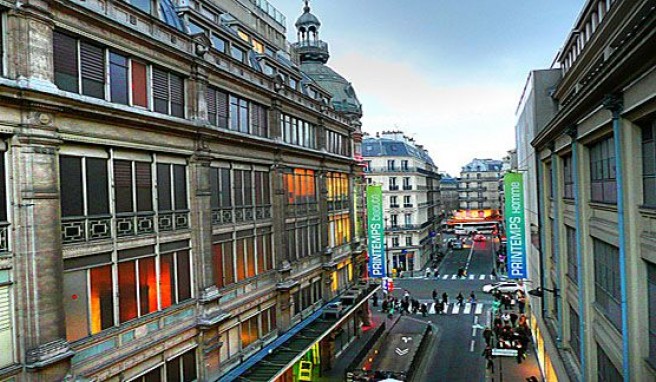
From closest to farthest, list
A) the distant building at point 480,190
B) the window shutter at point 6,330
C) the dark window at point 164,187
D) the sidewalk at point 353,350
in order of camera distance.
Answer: the window shutter at point 6,330 < the dark window at point 164,187 < the sidewalk at point 353,350 < the distant building at point 480,190

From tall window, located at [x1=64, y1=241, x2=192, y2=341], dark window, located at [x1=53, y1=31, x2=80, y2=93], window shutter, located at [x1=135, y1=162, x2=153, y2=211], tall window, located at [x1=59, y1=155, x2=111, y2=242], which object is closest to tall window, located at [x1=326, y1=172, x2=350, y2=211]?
tall window, located at [x1=64, y1=241, x2=192, y2=341]

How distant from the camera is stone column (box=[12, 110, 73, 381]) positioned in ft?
42.9

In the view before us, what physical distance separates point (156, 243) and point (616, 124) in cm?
1397

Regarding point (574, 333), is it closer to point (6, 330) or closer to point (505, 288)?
point (6, 330)

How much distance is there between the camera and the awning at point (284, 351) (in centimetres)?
2256

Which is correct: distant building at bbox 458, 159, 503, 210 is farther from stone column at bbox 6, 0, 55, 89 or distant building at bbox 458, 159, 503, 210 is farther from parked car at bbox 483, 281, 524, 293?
stone column at bbox 6, 0, 55, 89

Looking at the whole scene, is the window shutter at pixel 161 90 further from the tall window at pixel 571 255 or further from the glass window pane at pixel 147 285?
the tall window at pixel 571 255

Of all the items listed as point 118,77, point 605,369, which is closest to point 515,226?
point 605,369

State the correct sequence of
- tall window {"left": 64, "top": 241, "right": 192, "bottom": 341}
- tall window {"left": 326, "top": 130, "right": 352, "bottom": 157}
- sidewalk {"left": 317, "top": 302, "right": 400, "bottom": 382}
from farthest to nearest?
tall window {"left": 326, "top": 130, "right": 352, "bottom": 157} < sidewalk {"left": 317, "top": 302, "right": 400, "bottom": 382} < tall window {"left": 64, "top": 241, "right": 192, "bottom": 341}

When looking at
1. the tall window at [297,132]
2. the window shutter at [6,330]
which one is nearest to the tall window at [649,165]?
the window shutter at [6,330]

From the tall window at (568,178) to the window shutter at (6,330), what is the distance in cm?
1882

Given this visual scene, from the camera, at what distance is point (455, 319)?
1895 inches

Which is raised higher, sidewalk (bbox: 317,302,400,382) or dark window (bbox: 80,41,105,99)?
dark window (bbox: 80,41,105,99)

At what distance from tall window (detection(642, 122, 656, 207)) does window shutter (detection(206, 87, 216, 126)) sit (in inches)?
604
